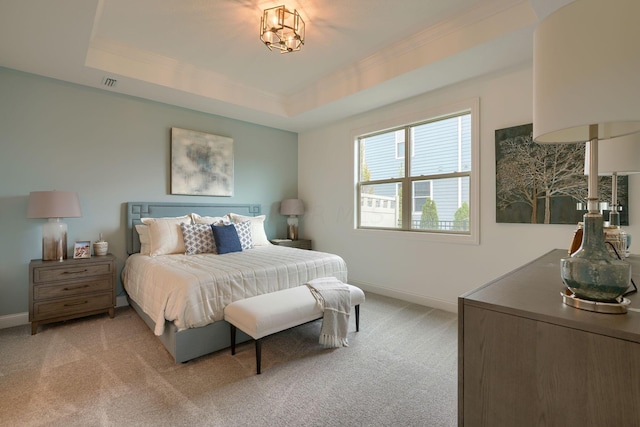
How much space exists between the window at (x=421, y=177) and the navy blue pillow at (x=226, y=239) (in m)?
1.87

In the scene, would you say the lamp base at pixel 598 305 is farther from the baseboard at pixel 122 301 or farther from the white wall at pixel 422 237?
the baseboard at pixel 122 301

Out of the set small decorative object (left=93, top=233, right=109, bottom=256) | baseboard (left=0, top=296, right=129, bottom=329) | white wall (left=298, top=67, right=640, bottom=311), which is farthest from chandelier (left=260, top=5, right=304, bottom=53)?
baseboard (left=0, top=296, right=129, bottom=329)

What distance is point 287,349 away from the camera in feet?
8.05

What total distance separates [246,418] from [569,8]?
216 centimetres

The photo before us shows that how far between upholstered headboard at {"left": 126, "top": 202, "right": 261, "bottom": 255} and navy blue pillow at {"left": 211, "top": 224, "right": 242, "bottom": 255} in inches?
29.7

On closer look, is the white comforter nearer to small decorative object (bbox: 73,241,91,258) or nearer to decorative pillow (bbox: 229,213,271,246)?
small decorative object (bbox: 73,241,91,258)

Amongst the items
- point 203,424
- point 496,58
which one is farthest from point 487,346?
point 496,58

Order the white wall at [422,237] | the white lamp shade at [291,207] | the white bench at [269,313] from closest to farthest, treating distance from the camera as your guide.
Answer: the white bench at [269,313] < the white wall at [422,237] < the white lamp shade at [291,207]

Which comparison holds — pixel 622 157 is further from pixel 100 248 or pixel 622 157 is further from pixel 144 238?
pixel 100 248

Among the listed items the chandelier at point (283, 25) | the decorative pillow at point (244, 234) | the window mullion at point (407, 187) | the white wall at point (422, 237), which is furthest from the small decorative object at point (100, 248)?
the window mullion at point (407, 187)

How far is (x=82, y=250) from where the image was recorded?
123 inches

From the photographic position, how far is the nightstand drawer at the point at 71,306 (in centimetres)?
276

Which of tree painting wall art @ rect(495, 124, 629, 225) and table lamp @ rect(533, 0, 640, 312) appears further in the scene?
tree painting wall art @ rect(495, 124, 629, 225)

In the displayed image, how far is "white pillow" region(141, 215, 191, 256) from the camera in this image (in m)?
3.30
